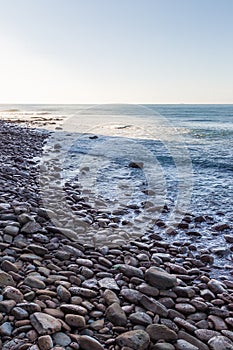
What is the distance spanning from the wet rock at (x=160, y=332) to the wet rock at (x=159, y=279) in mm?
655

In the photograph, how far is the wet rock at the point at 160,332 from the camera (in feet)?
7.50

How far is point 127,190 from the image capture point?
24.3 ft

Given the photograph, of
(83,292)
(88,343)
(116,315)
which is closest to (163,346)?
(116,315)

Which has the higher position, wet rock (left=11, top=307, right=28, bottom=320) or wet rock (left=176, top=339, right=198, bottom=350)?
wet rock (left=11, top=307, right=28, bottom=320)

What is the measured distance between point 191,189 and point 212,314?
5.08 metres

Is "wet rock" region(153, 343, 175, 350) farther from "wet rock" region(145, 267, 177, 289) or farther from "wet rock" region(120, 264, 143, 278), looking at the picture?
"wet rock" region(120, 264, 143, 278)

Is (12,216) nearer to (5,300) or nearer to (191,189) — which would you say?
(5,300)

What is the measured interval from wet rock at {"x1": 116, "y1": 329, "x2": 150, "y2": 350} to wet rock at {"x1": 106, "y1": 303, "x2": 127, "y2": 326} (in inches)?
6.5

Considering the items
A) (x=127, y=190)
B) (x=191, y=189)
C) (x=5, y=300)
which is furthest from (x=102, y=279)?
(x=191, y=189)

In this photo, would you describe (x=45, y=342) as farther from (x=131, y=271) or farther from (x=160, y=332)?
(x=131, y=271)

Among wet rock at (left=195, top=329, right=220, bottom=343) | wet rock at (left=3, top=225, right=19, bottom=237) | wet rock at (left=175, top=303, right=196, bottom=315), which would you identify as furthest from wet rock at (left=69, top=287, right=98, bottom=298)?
wet rock at (left=3, top=225, right=19, bottom=237)

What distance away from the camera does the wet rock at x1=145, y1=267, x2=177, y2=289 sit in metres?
3.02

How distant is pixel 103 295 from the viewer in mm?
2752

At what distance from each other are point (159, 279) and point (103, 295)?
0.63 m
